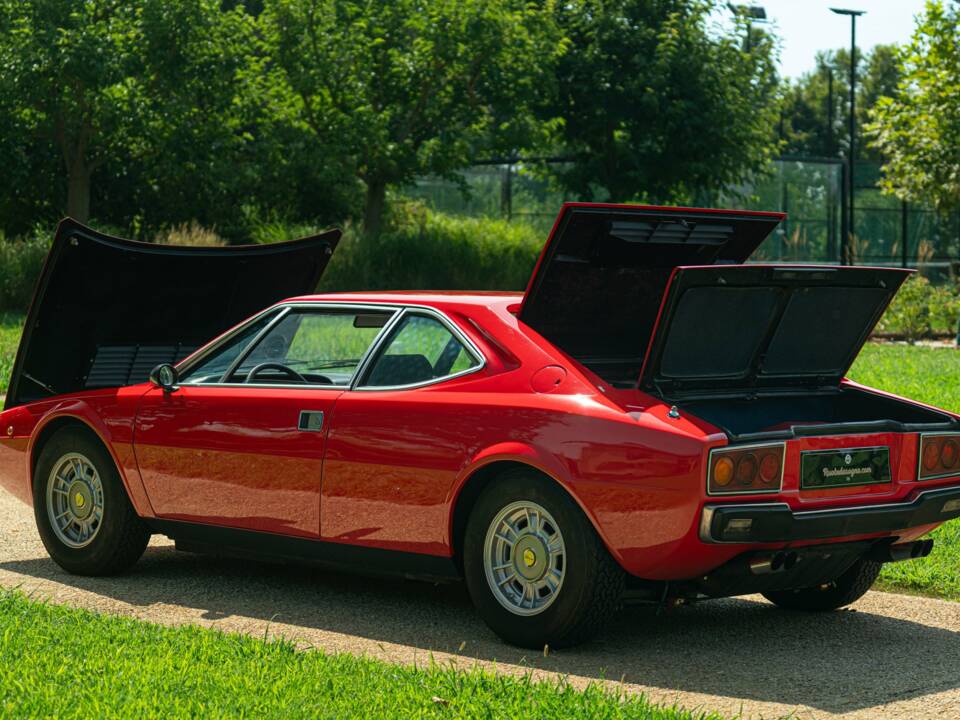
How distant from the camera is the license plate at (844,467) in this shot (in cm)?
605

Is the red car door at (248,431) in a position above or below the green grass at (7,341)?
above

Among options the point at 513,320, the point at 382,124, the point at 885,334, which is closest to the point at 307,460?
the point at 513,320

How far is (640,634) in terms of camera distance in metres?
6.59

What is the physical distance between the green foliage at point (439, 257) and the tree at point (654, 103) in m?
4.66

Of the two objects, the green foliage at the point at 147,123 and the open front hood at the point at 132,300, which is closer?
the open front hood at the point at 132,300

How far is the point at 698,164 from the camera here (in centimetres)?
4088

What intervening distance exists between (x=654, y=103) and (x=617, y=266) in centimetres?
3370

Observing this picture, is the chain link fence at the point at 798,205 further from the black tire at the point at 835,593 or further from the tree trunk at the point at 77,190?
the black tire at the point at 835,593

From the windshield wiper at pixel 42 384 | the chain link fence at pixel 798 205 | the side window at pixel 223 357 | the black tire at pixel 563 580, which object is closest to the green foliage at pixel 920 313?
the chain link fence at pixel 798 205

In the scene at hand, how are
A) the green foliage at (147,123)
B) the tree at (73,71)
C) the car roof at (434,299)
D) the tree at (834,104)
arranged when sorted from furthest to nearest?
the tree at (834,104), the green foliage at (147,123), the tree at (73,71), the car roof at (434,299)

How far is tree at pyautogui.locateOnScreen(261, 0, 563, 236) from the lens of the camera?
115 feet

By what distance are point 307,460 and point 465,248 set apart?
28821mm

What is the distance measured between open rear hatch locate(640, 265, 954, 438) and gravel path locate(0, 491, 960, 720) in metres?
0.91

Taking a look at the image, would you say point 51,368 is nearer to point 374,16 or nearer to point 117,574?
point 117,574
